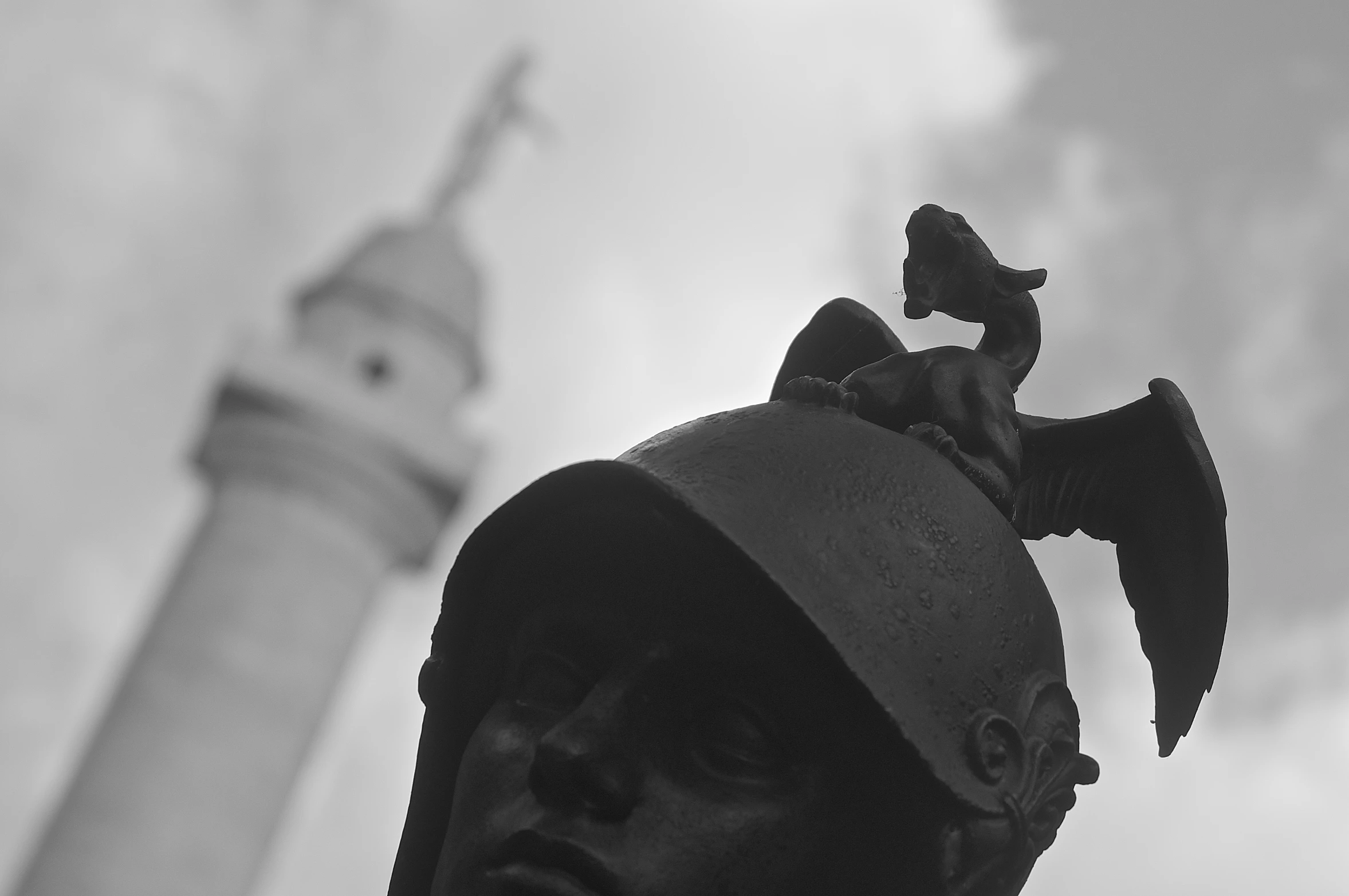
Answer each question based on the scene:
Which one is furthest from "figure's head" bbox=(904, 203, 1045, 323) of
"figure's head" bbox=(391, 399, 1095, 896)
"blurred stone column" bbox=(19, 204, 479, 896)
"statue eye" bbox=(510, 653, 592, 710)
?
"blurred stone column" bbox=(19, 204, 479, 896)

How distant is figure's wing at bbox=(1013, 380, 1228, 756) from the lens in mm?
2908

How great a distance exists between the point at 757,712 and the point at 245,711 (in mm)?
17819

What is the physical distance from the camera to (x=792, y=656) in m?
2.46

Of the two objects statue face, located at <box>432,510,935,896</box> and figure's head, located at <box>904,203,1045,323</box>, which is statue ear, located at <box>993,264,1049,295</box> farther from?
statue face, located at <box>432,510,935,896</box>

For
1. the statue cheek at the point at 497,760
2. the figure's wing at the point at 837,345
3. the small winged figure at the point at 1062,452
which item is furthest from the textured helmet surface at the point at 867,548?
the figure's wing at the point at 837,345

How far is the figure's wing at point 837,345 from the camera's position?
→ 3.29 meters

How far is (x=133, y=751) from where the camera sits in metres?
18.9

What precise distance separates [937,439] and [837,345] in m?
0.52

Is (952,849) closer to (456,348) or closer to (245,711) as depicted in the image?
(245,711)

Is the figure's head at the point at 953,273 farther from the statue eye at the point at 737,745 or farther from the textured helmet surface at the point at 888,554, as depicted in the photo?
the statue eye at the point at 737,745

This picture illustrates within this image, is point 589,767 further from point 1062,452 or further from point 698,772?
point 1062,452

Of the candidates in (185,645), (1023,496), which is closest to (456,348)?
(185,645)

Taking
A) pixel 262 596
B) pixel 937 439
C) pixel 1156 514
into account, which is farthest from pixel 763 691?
pixel 262 596

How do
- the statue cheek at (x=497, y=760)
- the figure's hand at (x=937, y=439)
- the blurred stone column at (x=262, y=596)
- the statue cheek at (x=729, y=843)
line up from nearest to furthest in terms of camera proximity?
the statue cheek at (x=729, y=843)
the statue cheek at (x=497, y=760)
the figure's hand at (x=937, y=439)
the blurred stone column at (x=262, y=596)
